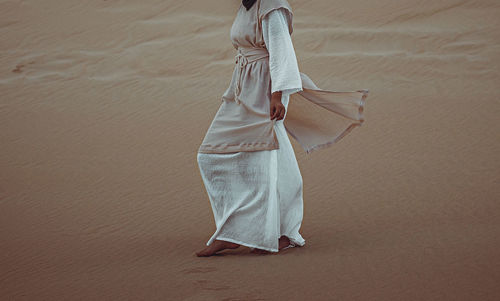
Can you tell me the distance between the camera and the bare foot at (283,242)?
4190mm

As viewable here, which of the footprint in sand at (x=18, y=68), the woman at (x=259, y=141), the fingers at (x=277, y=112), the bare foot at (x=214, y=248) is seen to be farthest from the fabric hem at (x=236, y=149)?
the footprint in sand at (x=18, y=68)

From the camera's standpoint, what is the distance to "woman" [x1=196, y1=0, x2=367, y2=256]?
4.02 meters

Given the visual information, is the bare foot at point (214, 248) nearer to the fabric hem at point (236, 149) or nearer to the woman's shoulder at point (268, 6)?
the fabric hem at point (236, 149)

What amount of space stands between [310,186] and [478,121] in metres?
3.24

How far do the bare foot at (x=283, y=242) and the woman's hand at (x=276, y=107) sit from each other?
2.68 ft

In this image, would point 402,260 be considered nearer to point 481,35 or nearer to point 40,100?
point 40,100

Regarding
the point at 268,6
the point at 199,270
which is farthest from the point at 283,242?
the point at 268,6

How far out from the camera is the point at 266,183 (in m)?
4.09

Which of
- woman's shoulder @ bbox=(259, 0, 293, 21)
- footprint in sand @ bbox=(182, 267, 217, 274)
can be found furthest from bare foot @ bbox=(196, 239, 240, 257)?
woman's shoulder @ bbox=(259, 0, 293, 21)

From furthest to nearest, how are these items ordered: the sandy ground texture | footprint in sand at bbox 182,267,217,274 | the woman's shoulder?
the woman's shoulder
footprint in sand at bbox 182,267,217,274
the sandy ground texture

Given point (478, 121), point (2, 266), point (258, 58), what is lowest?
point (2, 266)

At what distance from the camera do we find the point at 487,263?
11.8ft

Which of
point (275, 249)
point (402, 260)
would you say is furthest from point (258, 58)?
point (402, 260)

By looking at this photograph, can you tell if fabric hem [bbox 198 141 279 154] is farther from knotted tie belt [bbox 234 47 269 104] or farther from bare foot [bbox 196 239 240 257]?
bare foot [bbox 196 239 240 257]
